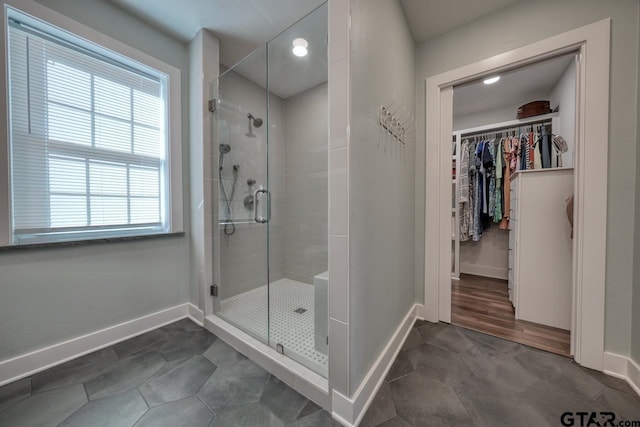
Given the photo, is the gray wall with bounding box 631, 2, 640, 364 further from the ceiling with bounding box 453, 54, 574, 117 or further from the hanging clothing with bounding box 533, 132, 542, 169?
the hanging clothing with bounding box 533, 132, 542, 169

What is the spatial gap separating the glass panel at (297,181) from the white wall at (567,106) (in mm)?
2426

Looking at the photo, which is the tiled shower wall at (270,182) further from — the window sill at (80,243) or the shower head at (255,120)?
the window sill at (80,243)

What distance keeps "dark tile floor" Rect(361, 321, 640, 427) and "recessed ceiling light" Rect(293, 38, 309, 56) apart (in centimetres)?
233

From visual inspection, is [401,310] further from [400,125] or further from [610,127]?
[610,127]

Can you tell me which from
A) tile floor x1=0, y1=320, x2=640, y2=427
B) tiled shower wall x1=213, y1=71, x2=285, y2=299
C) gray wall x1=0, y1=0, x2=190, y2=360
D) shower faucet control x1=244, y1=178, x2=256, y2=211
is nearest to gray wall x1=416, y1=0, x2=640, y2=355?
tile floor x1=0, y1=320, x2=640, y2=427

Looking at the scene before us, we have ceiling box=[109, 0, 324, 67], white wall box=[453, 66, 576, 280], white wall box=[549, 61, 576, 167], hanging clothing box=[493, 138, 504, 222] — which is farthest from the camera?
white wall box=[453, 66, 576, 280]

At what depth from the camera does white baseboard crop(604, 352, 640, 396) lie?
1.22 meters

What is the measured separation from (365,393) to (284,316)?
910mm

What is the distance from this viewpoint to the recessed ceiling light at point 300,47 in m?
1.66

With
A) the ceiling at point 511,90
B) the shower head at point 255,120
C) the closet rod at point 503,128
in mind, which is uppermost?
the ceiling at point 511,90

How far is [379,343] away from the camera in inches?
52.3

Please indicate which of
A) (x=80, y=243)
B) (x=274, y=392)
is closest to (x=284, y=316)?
(x=274, y=392)

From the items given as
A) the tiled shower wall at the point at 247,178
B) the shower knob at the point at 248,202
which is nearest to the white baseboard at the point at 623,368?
the tiled shower wall at the point at 247,178

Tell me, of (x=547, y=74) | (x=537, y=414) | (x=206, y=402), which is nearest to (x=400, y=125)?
(x=537, y=414)
